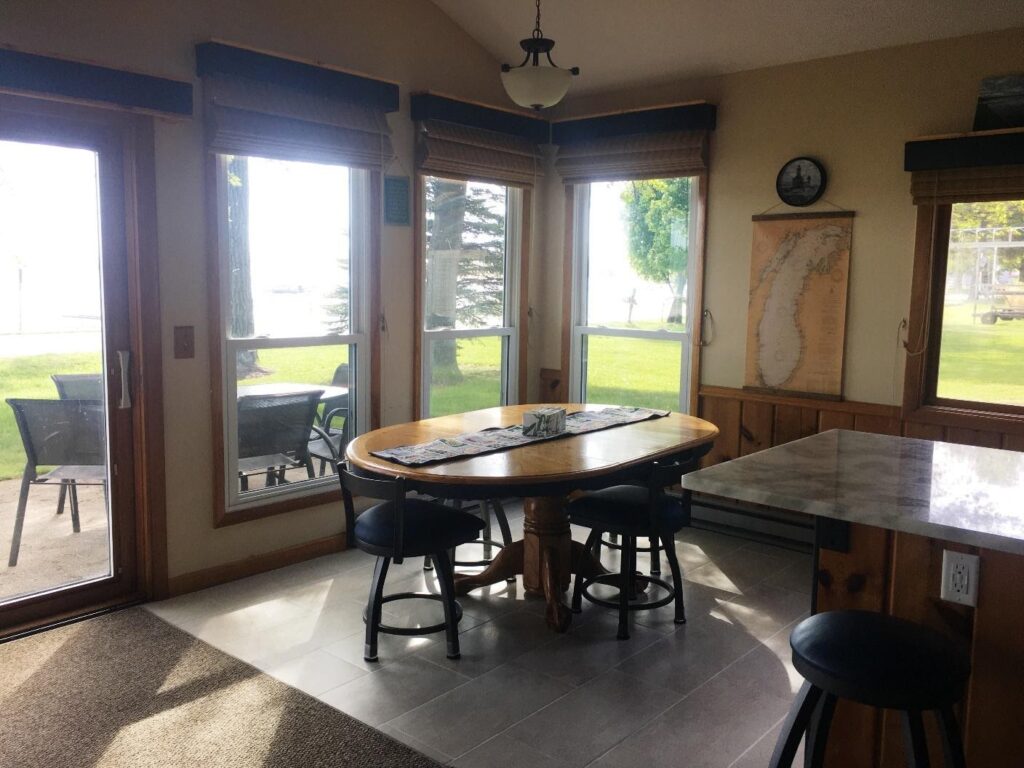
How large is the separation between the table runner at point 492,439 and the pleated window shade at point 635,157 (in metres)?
1.42

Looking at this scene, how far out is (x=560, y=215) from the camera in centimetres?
528

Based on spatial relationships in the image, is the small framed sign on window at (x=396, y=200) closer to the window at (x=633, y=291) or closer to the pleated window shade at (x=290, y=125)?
the pleated window shade at (x=290, y=125)

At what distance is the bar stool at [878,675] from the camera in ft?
5.23

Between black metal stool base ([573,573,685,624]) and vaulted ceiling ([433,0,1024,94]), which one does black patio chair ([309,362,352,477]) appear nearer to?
black metal stool base ([573,573,685,624])

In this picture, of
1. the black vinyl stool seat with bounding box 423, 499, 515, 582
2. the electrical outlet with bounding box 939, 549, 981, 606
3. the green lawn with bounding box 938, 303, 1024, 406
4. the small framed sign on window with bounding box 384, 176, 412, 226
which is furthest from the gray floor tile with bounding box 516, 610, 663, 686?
the small framed sign on window with bounding box 384, 176, 412, 226

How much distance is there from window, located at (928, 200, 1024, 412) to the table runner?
1313 millimetres

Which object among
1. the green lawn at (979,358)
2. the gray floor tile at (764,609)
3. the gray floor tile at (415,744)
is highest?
the green lawn at (979,358)

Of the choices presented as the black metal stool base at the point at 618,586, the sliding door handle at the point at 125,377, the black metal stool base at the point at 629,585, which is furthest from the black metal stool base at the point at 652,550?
the sliding door handle at the point at 125,377

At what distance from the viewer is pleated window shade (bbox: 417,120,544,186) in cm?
449

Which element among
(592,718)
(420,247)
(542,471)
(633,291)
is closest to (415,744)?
(592,718)

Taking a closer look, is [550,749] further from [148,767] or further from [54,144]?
[54,144]

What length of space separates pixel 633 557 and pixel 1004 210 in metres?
2.21

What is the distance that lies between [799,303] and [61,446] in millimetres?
3430

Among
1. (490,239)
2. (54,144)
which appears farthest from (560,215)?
(54,144)
